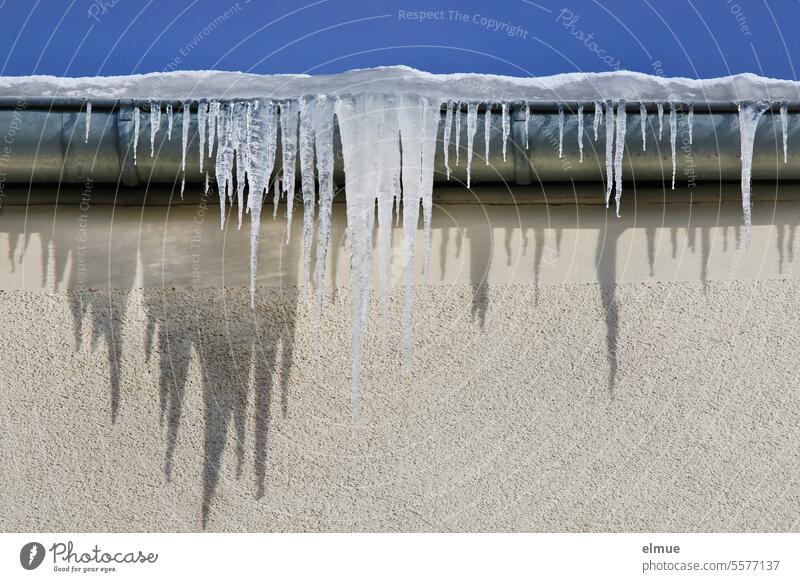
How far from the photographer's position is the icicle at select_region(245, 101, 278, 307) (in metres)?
4.04

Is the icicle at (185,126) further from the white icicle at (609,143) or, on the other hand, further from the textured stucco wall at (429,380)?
the white icicle at (609,143)

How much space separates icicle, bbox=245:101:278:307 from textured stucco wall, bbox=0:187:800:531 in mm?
261

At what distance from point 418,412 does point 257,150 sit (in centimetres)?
125

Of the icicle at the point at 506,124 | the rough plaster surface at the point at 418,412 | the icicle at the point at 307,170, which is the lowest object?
the rough plaster surface at the point at 418,412

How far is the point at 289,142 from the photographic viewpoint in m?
4.05

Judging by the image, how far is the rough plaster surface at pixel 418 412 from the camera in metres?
4.01

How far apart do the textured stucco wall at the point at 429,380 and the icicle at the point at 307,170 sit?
20cm

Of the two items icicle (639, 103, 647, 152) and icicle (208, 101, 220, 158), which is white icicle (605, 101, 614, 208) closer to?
icicle (639, 103, 647, 152)

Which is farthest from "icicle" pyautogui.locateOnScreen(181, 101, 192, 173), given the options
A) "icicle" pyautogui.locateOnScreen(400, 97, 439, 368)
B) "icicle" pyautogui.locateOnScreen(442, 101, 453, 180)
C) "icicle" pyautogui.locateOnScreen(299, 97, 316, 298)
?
"icicle" pyautogui.locateOnScreen(442, 101, 453, 180)

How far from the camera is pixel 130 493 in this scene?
4023 millimetres

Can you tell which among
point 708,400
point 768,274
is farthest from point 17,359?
point 768,274

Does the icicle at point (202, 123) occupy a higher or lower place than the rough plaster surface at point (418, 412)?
higher

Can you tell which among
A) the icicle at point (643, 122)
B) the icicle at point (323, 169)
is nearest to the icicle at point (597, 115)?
the icicle at point (643, 122)

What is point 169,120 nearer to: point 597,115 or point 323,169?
point 323,169
